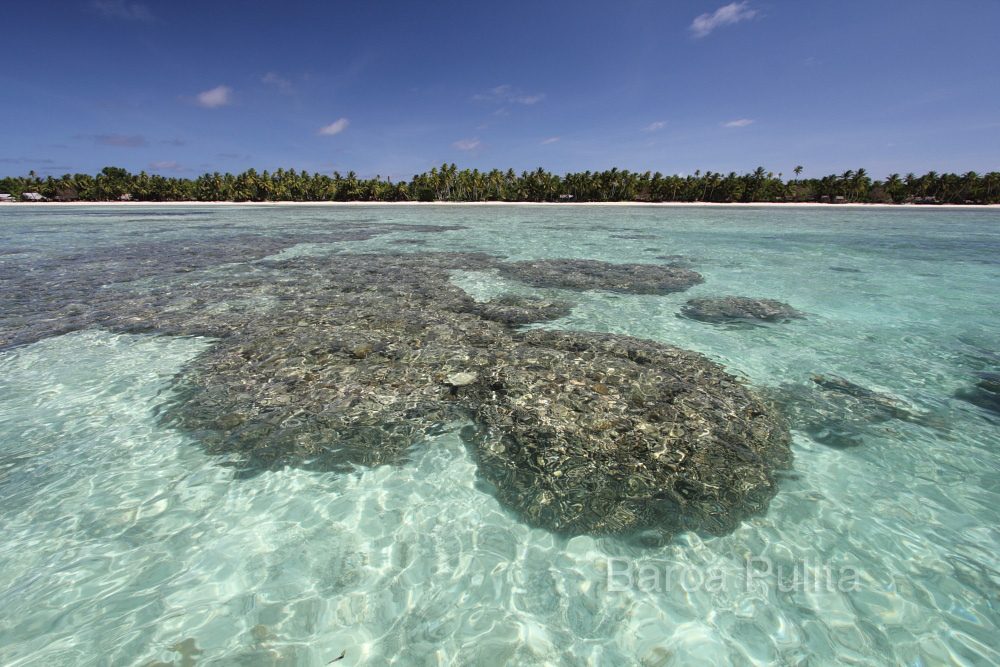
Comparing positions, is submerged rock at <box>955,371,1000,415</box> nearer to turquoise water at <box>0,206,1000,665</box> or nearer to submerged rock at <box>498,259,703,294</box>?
Answer: turquoise water at <box>0,206,1000,665</box>

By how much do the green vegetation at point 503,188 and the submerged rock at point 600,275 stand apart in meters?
72.8

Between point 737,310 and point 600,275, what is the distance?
505 cm

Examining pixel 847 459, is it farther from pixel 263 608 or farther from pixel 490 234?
pixel 490 234

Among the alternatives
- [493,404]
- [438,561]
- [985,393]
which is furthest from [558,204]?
[438,561]

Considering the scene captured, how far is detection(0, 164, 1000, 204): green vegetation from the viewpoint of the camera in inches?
3167

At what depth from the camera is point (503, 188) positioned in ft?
286

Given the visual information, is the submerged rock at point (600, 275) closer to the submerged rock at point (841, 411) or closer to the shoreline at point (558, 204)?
the submerged rock at point (841, 411)

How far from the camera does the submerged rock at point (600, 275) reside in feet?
43.9

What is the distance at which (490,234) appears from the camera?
28344 mm

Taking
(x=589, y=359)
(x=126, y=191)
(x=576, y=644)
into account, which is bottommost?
(x=576, y=644)

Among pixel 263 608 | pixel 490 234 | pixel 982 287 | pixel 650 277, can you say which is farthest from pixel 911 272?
pixel 263 608

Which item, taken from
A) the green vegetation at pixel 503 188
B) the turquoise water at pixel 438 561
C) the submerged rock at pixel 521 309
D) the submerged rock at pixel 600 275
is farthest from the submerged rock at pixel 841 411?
the green vegetation at pixel 503 188

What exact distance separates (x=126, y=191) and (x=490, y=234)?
93.0 meters

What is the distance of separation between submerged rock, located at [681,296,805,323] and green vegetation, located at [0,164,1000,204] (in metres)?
78.6
